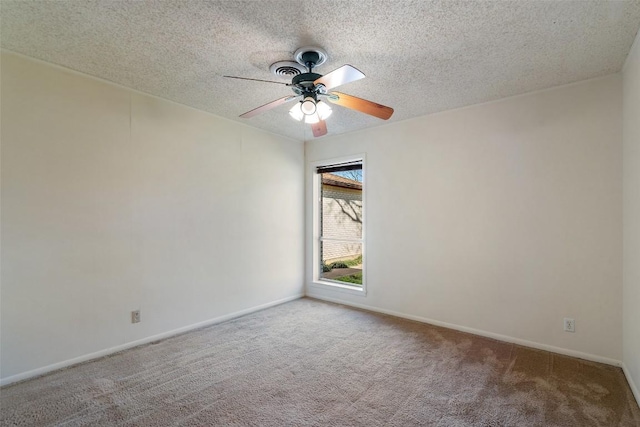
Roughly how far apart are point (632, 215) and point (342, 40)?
8.12ft

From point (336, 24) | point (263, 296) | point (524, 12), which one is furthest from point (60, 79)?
point (524, 12)

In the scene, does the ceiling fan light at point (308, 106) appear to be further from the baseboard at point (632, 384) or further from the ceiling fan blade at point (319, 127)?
the baseboard at point (632, 384)

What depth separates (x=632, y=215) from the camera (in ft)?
7.58

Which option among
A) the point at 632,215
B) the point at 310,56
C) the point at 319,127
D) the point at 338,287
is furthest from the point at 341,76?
the point at 338,287

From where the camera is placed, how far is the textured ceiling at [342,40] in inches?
72.8

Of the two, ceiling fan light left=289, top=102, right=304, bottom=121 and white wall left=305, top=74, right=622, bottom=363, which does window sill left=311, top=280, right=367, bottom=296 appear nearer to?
white wall left=305, top=74, right=622, bottom=363

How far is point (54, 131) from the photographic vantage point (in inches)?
100

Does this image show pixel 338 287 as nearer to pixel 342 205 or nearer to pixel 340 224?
pixel 340 224

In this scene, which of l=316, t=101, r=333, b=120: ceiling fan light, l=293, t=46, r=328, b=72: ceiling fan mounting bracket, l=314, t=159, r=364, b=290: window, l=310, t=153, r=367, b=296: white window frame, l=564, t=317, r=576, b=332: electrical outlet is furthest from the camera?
l=314, t=159, r=364, b=290: window

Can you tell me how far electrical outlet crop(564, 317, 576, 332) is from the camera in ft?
9.18

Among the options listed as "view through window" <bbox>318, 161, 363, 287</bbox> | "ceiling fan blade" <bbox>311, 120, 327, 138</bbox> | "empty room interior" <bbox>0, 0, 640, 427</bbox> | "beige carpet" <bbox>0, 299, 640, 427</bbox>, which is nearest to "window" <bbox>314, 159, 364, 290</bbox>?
"view through window" <bbox>318, 161, 363, 287</bbox>

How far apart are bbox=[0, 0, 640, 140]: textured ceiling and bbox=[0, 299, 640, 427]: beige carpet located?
2.46m

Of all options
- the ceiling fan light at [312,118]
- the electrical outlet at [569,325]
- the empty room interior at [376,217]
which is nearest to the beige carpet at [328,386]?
the empty room interior at [376,217]

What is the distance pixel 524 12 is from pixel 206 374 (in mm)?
3338
